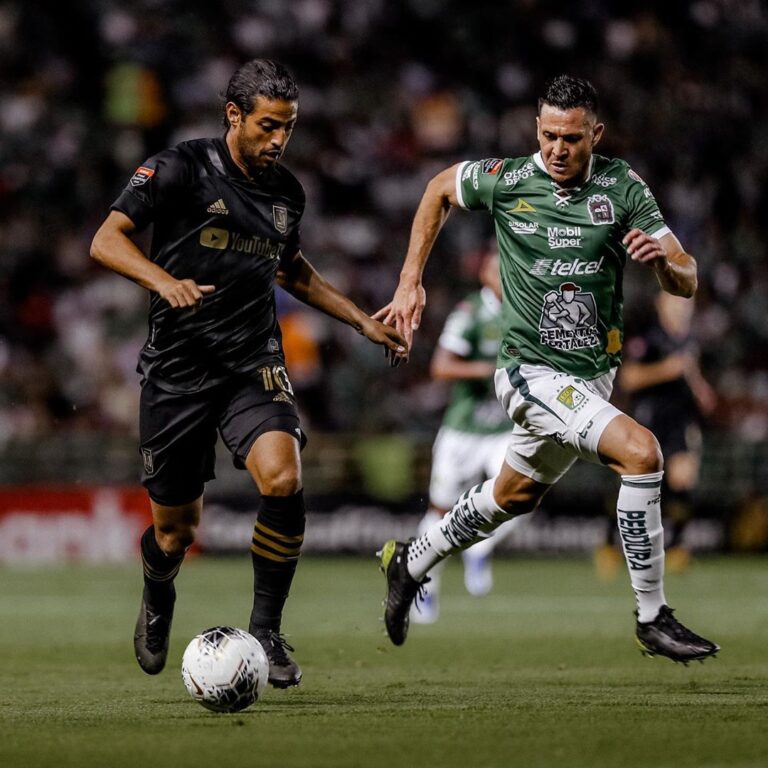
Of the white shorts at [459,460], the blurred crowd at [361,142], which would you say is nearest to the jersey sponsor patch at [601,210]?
the white shorts at [459,460]

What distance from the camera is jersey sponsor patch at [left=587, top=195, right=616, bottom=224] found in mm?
7598

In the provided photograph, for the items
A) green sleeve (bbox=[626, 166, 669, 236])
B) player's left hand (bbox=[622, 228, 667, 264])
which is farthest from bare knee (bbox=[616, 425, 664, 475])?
green sleeve (bbox=[626, 166, 669, 236])

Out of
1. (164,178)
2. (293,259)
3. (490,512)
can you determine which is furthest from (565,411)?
(164,178)

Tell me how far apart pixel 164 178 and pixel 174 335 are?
73 centimetres

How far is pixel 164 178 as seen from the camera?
23.5 ft

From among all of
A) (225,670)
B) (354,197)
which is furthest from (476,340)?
(354,197)

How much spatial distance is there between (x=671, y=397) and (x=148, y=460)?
8.65 meters

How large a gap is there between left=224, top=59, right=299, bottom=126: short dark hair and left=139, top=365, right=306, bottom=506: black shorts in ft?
4.06

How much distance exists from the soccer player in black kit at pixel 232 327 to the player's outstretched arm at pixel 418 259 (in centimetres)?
13

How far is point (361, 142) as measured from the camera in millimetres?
21172

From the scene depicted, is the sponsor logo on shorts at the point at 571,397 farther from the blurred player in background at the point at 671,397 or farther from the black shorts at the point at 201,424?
the blurred player in background at the point at 671,397

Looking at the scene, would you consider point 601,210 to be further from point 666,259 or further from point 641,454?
point 641,454

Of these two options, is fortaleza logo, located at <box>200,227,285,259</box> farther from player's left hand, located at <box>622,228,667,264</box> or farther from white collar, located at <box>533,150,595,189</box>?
player's left hand, located at <box>622,228,667,264</box>

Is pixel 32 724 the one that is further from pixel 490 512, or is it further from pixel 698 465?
pixel 698 465
